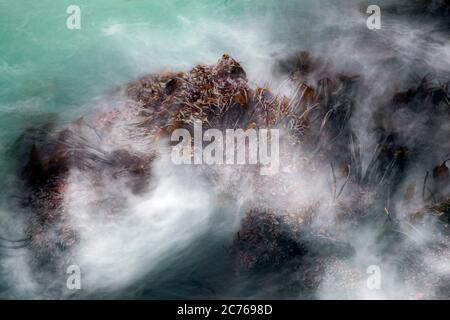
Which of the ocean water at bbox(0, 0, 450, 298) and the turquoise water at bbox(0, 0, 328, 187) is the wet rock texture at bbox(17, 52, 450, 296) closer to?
the ocean water at bbox(0, 0, 450, 298)

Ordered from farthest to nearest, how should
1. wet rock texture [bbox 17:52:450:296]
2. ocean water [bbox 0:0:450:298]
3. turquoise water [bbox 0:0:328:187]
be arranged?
turquoise water [bbox 0:0:328:187] → ocean water [bbox 0:0:450:298] → wet rock texture [bbox 17:52:450:296]

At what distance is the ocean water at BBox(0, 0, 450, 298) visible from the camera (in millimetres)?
11805

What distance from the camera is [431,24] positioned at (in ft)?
44.8

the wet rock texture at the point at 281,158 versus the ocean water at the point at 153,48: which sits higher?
the ocean water at the point at 153,48

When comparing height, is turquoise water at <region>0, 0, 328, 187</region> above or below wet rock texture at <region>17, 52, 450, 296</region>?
above

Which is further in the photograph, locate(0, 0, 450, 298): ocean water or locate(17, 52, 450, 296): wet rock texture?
locate(0, 0, 450, 298): ocean water

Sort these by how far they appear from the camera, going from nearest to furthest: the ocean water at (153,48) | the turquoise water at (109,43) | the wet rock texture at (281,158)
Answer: the wet rock texture at (281,158)
the ocean water at (153,48)
the turquoise water at (109,43)

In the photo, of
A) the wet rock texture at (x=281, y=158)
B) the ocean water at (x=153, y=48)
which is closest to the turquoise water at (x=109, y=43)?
the ocean water at (x=153, y=48)

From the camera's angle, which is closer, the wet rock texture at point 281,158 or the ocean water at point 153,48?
the wet rock texture at point 281,158

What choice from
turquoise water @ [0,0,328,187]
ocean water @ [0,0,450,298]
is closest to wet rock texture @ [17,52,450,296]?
ocean water @ [0,0,450,298]

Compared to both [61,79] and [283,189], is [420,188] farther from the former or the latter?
[61,79]

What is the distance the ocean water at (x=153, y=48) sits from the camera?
11.8m

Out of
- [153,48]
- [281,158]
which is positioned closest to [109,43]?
[153,48]

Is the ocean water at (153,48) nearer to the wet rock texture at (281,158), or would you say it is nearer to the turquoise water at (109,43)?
the turquoise water at (109,43)
